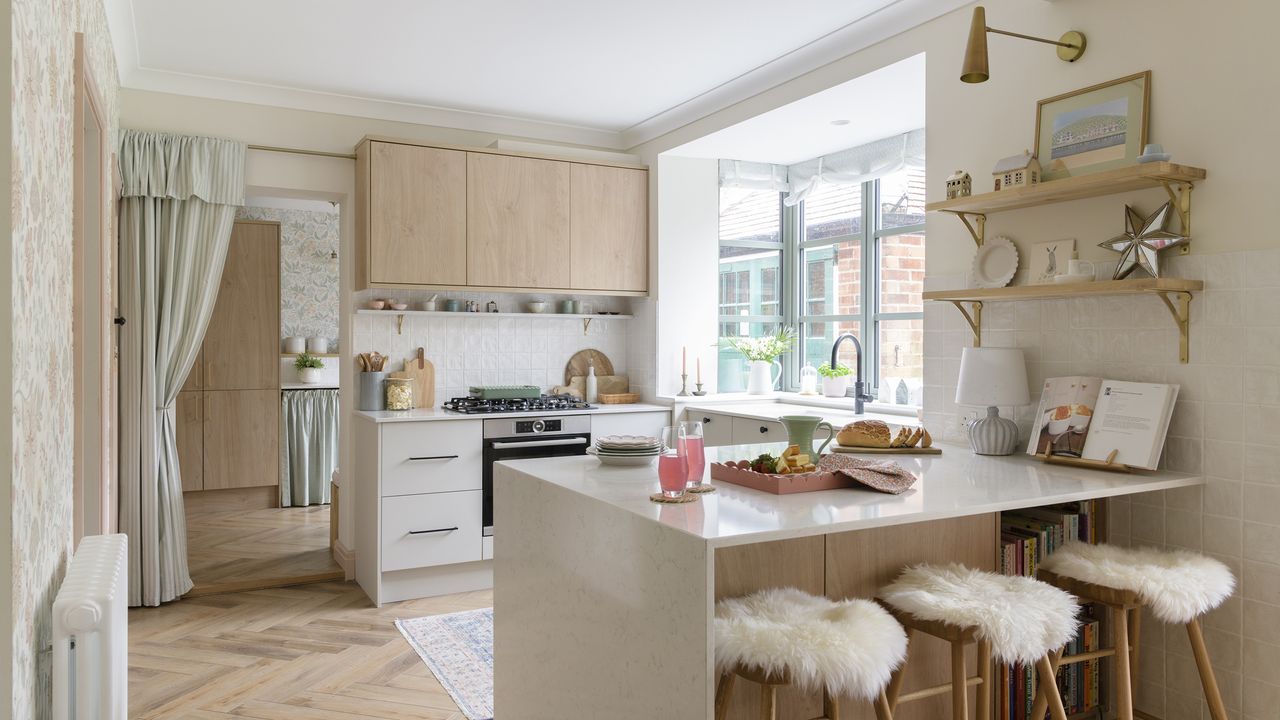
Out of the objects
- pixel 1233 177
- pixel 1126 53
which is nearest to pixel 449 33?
pixel 1126 53

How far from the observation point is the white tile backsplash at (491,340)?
4.84 meters

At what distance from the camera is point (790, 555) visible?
2.16 meters

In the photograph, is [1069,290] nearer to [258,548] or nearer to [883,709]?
[883,709]

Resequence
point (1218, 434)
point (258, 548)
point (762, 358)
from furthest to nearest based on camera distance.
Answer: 1. point (258, 548)
2. point (762, 358)
3. point (1218, 434)

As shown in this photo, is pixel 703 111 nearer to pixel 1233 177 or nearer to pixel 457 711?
pixel 1233 177

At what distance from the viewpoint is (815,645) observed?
5.68ft

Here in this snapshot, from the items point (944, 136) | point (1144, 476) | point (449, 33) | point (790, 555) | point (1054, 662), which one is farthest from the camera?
point (449, 33)

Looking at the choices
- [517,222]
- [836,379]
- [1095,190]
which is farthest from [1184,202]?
[517,222]

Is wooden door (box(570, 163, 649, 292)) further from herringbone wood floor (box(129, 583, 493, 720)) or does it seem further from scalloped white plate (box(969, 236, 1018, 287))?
scalloped white plate (box(969, 236, 1018, 287))

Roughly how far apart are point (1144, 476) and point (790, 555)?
1.12 meters

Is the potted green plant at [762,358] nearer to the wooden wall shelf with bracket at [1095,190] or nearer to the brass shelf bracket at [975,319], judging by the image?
the brass shelf bracket at [975,319]

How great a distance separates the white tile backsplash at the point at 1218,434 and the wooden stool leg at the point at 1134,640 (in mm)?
49

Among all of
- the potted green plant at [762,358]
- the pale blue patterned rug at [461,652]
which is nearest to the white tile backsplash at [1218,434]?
the pale blue patterned rug at [461,652]

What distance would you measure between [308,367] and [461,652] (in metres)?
3.78
